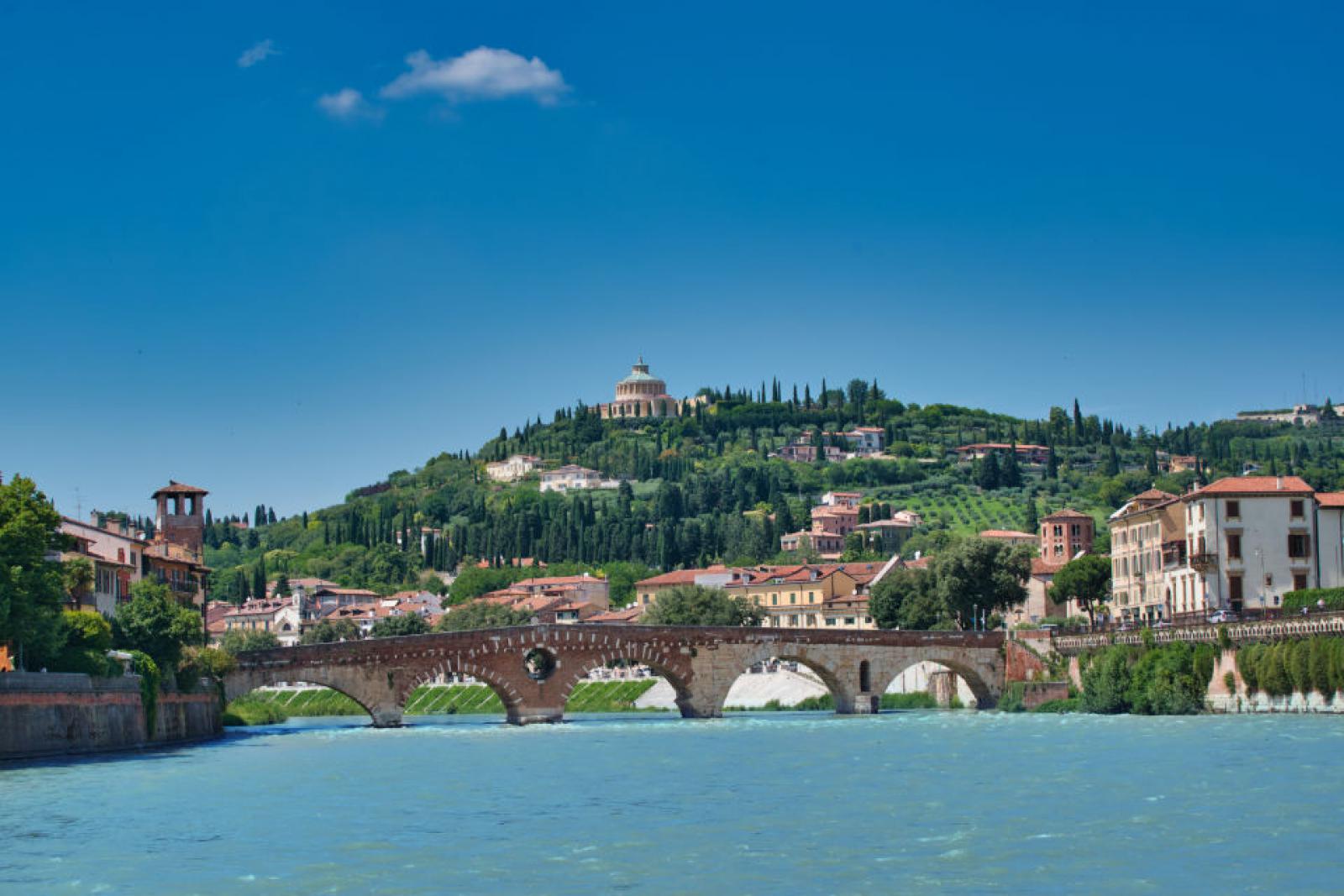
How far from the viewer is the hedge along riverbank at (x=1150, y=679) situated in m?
57.3

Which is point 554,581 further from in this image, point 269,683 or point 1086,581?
point 269,683

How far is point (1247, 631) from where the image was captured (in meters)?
55.5

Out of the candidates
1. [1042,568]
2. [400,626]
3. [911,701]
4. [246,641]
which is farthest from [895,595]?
[246,641]

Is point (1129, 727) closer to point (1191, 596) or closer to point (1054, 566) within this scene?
point (1191, 596)

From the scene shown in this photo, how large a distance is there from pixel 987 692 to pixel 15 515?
43089 millimetres

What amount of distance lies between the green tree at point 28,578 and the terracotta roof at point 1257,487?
40.9 meters

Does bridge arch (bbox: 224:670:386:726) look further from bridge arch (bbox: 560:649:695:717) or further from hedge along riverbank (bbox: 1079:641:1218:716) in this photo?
hedge along riverbank (bbox: 1079:641:1218:716)

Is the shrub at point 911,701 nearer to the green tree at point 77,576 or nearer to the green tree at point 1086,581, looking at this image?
the green tree at point 1086,581

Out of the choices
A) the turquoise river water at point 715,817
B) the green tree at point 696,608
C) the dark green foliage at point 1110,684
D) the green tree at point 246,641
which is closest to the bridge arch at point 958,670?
the dark green foliage at point 1110,684

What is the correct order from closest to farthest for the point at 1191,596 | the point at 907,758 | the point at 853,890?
the point at 853,890, the point at 907,758, the point at 1191,596

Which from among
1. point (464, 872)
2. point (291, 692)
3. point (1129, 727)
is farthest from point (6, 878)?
point (291, 692)

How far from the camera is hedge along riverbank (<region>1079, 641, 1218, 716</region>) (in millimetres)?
57281

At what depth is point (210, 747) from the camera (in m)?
53.7

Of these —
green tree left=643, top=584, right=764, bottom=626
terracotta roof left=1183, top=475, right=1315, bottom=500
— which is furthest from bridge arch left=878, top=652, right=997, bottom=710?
green tree left=643, top=584, right=764, bottom=626
